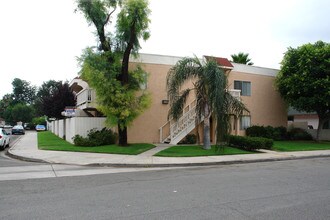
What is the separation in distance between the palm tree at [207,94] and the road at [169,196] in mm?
5692

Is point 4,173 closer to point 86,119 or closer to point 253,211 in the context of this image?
point 253,211

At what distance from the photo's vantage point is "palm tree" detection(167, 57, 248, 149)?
1590 cm

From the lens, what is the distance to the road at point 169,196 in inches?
227

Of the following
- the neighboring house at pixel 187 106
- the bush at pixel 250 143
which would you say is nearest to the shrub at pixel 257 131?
the neighboring house at pixel 187 106

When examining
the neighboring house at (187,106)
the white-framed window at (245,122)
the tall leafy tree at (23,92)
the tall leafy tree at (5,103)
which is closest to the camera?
the neighboring house at (187,106)

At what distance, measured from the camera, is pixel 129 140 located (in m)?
21.6

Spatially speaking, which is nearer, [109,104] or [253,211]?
[253,211]

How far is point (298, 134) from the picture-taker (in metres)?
27.6

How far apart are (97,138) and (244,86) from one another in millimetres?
13186

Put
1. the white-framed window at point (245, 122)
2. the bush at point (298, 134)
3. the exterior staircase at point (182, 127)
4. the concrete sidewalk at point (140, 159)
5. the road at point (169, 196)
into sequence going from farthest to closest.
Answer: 1. the bush at point (298, 134)
2. the white-framed window at point (245, 122)
3. the exterior staircase at point (182, 127)
4. the concrete sidewalk at point (140, 159)
5. the road at point (169, 196)

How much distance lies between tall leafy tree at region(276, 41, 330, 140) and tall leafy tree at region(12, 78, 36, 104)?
109 meters

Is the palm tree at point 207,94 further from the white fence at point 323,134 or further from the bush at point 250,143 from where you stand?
the white fence at point 323,134

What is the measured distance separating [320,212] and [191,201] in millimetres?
2491

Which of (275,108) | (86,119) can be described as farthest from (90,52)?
(275,108)
